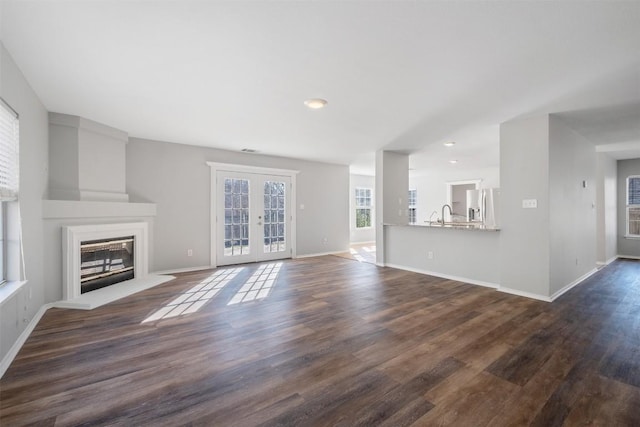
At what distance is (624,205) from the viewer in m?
7.08

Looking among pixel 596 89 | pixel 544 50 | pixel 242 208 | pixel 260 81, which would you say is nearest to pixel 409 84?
pixel 544 50

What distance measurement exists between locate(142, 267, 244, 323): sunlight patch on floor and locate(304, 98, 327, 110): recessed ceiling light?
8.93 ft

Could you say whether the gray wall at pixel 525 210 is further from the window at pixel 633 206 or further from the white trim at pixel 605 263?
the window at pixel 633 206

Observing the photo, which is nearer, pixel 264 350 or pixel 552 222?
pixel 264 350

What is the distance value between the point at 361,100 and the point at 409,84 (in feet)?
1.94

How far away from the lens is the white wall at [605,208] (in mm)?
6164

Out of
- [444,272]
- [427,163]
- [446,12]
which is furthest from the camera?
[427,163]

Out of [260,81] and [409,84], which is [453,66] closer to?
[409,84]

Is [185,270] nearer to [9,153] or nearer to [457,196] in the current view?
[9,153]

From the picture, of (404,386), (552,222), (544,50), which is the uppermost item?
(544,50)

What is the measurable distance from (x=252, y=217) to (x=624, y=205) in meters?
8.81

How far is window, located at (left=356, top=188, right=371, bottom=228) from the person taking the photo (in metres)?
9.79

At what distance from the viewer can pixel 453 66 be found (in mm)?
2475

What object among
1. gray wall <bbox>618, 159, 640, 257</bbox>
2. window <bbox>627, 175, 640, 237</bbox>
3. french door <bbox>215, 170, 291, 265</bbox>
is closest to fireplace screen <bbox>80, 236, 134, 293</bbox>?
french door <bbox>215, 170, 291, 265</bbox>
